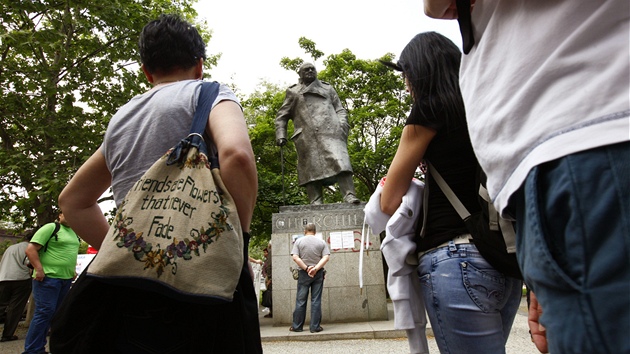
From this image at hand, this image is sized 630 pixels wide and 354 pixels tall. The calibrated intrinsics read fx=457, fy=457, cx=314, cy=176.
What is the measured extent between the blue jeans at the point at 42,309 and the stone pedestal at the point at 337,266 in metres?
3.55

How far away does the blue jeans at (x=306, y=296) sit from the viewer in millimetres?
7461

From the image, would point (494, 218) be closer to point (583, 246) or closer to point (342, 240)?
point (583, 246)

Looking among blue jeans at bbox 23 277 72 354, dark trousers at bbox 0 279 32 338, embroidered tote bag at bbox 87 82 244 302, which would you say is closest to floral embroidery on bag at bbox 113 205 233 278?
embroidered tote bag at bbox 87 82 244 302

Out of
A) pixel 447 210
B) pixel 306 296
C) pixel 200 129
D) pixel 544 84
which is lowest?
pixel 306 296

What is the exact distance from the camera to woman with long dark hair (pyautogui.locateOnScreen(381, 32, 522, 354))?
4.96ft

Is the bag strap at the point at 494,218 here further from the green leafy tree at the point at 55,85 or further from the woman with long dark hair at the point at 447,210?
the green leafy tree at the point at 55,85

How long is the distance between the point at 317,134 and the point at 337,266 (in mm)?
2651

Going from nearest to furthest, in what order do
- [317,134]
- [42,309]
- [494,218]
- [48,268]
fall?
[494,218] → [42,309] → [48,268] → [317,134]

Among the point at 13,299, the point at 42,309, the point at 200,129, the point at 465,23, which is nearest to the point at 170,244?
the point at 200,129

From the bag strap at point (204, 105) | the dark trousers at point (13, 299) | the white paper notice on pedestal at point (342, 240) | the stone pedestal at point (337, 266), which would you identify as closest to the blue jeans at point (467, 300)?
the bag strap at point (204, 105)

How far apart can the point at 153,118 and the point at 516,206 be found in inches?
46.6

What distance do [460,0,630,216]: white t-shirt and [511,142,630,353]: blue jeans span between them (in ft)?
0.12

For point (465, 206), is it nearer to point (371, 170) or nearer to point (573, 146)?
point (573, 146)

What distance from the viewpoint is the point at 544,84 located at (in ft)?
2.78
